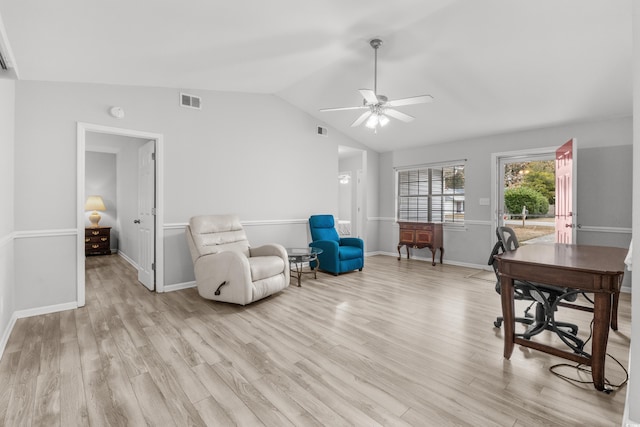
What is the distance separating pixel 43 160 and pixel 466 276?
5629 mm

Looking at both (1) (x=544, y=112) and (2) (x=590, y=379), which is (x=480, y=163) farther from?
(2) (x=590, y=379)

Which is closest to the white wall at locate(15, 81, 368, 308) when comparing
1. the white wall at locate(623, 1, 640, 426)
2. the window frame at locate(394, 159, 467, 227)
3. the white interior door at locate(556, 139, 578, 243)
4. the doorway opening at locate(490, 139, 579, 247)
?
the window frame at locate(394, 159, 467, 227)

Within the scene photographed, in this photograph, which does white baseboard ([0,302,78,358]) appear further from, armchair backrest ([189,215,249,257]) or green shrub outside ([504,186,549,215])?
green shrub outside ([504,186,549,215])

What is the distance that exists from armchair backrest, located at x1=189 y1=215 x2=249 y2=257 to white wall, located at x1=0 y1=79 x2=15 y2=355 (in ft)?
5.17

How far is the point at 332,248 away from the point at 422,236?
6.70 feet

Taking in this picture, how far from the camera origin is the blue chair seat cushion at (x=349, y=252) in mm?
4816

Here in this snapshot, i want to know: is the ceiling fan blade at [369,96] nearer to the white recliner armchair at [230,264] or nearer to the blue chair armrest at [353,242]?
the white recliner armchair at [230,264]

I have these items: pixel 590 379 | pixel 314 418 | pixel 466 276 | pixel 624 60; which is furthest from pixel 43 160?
pixel 624 60

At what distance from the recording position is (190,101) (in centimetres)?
412

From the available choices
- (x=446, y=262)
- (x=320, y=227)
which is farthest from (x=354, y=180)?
(x=446, y=262)

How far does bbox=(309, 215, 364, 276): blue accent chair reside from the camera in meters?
4.80

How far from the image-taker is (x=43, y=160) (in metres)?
3.16

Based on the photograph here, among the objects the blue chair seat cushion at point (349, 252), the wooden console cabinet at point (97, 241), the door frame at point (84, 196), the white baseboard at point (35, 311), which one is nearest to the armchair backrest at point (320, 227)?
the blue chair seat cushion at point (349, 252)

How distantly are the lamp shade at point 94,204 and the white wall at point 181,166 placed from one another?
12.0ft
